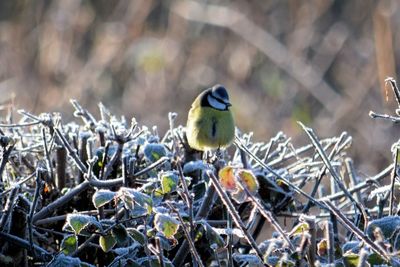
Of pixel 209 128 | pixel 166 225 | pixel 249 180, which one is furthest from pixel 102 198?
pixel 209 128

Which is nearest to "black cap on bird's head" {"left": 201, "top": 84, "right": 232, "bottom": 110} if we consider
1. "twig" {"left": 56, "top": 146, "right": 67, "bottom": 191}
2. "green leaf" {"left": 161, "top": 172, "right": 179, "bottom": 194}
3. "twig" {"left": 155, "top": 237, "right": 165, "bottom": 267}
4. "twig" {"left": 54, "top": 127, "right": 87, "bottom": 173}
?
"twig" {"left": 56, "top": 146, "right": 67, "bottom": 191}

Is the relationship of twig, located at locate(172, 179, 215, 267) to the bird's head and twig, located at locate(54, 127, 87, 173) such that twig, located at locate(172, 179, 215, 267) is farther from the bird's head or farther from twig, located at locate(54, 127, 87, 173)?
the bird's head

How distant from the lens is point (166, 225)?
170cm

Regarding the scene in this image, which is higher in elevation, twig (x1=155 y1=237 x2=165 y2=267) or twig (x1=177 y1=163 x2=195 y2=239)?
twig (x1=177 y1=163 x2=195 y2=239)

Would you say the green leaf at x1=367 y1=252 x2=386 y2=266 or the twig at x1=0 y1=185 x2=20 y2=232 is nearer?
the green leaf at x1=367 y1=252 x2=386 y2=266

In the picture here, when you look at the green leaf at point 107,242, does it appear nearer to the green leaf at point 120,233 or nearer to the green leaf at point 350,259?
the green leaf at point 120,233

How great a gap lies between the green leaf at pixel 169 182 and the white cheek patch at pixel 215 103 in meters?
1.66

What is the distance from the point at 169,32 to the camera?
7207 mm

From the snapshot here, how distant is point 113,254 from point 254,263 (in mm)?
414

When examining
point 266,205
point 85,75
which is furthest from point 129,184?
point 85,75

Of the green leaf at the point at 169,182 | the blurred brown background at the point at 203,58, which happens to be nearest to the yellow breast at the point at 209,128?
the green leaf at the point at 169,182

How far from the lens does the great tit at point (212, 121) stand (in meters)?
3.09

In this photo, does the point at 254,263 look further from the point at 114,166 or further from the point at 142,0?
the point at 142,0

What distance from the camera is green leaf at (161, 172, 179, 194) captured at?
188 cm
